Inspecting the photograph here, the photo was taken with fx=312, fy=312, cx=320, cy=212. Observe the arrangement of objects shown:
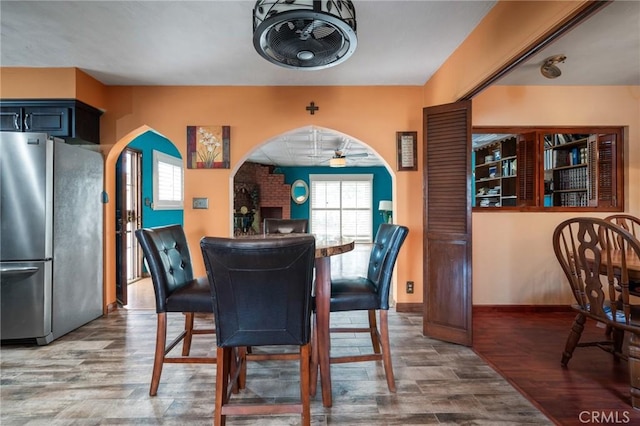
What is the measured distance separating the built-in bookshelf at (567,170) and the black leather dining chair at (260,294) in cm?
359

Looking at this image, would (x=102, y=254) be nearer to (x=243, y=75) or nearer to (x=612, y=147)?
(x=243, y=75)

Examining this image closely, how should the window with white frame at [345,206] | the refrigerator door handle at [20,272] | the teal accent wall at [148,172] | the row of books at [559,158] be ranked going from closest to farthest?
the refrigerator door handle at [20,272]
the row of books at [559,158]
the teal accent wall at [148,172]
the window with white frame at [345,206]

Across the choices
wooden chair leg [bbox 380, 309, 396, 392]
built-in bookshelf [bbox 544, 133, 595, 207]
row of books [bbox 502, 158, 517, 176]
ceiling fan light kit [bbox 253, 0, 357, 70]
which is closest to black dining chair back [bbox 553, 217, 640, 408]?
wooden chair leg [bbox 380, 309, 396, 392]

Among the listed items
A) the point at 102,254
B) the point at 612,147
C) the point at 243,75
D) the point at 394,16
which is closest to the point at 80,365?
the point at 102,254

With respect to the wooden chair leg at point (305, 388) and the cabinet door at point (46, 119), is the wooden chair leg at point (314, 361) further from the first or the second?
the cabinet door at point (46, 119)

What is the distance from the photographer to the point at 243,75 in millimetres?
3145

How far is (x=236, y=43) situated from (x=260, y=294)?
2120mm

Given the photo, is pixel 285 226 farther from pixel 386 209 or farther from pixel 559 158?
pixel 386 209

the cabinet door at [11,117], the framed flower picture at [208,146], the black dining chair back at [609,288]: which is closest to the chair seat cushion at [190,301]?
the framed flower picture at [208,146]

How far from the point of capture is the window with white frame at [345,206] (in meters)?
9.49

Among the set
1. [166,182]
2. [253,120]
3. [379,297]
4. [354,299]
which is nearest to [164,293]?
[354,299]

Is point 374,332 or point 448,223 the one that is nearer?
point 374,332

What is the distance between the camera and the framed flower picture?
3.39 m

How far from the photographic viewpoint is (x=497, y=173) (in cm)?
447
